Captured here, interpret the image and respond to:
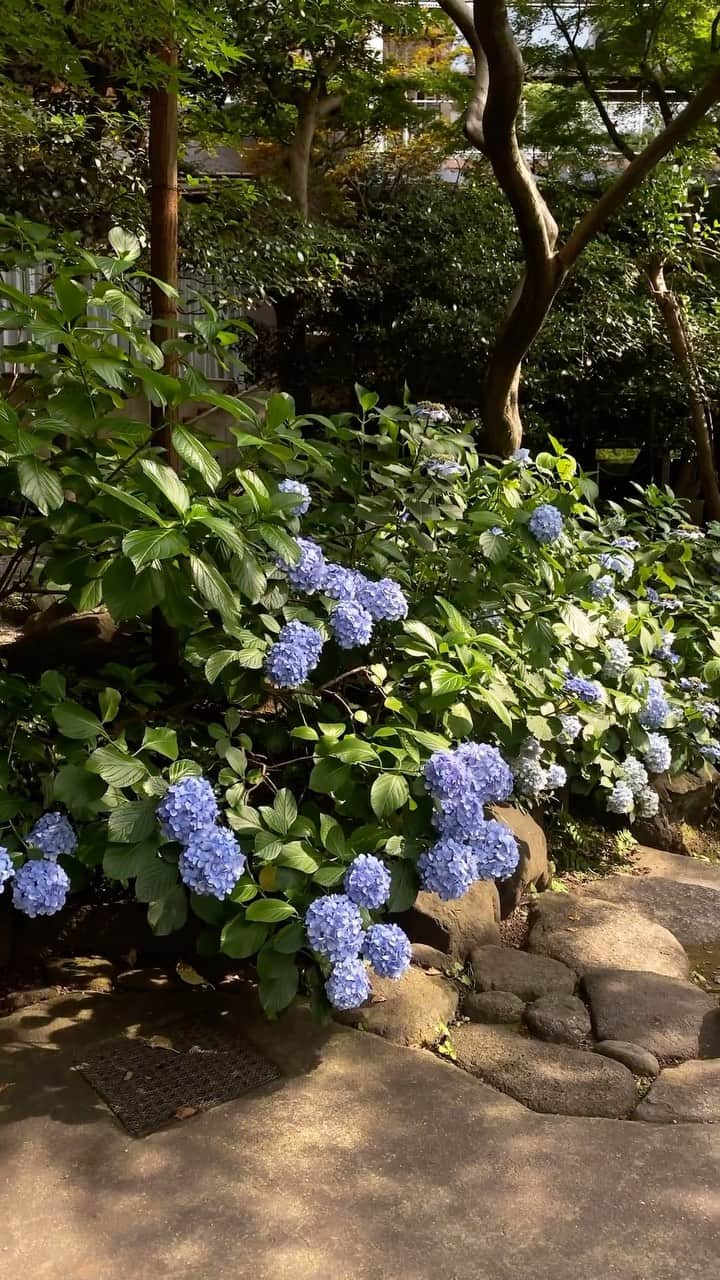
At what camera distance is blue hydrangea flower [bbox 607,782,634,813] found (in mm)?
3742

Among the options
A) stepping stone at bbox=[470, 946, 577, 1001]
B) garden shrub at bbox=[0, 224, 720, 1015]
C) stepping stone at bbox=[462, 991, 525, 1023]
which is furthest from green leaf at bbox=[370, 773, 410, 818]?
stepping stone at bbox=[470, 946, 577, 1001]

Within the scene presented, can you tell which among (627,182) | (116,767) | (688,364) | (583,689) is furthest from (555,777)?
(688,364)

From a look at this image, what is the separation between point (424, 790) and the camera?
2.38m

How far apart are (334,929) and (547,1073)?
0.80 m

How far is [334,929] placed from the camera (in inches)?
84.4

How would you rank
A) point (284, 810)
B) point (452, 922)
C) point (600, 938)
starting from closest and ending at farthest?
point (284, 810), point (452, 922), point (600, 938)

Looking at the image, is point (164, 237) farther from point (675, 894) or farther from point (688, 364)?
point (688, 364)

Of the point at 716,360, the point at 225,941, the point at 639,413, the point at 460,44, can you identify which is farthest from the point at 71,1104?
the point at 460,44

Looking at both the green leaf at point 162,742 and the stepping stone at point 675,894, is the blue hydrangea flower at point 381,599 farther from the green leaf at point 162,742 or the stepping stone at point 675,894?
the stepping stone at point 675,894

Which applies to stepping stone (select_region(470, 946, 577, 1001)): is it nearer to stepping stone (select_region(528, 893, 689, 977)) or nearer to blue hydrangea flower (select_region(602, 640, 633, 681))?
stepping stone (select_region(528, 893, 689, 977))

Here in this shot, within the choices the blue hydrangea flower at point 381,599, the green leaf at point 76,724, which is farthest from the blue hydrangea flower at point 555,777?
the green leaf at point 76,724

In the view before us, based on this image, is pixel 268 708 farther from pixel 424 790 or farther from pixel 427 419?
pixel 427 419

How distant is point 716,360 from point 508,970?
7158 millimetres

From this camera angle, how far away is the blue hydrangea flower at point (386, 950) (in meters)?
2.21
